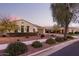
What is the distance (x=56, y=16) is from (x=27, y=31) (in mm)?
685

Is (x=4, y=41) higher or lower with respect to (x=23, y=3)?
lower

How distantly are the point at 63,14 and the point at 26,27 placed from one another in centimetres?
83

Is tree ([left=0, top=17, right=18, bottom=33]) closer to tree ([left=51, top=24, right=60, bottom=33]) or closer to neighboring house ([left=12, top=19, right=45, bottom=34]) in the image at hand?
neighboring house ([left=12, top=19, right=45, bottom=34])

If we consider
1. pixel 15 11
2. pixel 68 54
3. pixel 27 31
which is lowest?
pixel 68 54

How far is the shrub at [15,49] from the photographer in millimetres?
5277

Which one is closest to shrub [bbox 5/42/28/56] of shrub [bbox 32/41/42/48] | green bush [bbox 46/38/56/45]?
shrub [bbox 32/41/42/48]

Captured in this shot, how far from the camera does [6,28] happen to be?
5.34m

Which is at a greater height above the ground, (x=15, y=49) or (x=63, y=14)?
(x=63, y=14)

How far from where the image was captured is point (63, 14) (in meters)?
5.60

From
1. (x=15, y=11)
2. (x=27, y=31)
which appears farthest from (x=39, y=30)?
(x=15, y=11)

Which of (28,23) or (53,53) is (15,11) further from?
(53,53)

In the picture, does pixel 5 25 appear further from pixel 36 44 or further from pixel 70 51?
pixel 70 51

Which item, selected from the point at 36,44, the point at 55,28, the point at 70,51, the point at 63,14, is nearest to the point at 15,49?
the point at 36,44

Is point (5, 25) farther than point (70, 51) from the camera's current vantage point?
No
